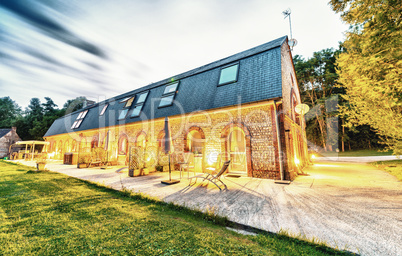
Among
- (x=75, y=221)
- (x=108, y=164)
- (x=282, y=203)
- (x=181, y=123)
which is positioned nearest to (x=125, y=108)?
(x=108, y=164)

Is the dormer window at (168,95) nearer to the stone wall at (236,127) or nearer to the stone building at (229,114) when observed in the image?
the stone building at (229,114)

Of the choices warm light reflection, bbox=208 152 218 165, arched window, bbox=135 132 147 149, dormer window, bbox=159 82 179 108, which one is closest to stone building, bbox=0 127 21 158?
arched window, bbox=135 132 147 149

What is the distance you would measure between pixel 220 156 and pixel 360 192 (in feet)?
15.5

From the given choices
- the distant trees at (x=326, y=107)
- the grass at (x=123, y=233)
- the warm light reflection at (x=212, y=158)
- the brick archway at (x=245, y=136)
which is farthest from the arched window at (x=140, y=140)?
the distant trees at (x=326, y=107)

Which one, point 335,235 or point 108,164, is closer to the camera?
point 335,235

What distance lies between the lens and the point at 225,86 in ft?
26.6

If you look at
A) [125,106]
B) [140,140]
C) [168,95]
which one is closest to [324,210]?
[168,95]

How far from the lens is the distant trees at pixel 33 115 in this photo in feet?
99.4

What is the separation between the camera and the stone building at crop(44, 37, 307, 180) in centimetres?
639

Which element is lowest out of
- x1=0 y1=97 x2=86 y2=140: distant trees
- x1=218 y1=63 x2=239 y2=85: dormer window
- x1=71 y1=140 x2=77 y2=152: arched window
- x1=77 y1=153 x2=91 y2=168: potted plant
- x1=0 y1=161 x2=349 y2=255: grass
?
x1=0 y1=161 x2=349 y2=255: grass

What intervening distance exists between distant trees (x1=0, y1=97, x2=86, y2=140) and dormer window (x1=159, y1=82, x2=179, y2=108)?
1149 inches

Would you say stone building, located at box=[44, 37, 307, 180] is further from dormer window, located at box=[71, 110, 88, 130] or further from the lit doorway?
dormer window, located at box=[71, 110, 88, 130]

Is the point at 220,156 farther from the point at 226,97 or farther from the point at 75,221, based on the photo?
the point at 75,221

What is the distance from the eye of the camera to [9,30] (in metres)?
6.09
